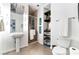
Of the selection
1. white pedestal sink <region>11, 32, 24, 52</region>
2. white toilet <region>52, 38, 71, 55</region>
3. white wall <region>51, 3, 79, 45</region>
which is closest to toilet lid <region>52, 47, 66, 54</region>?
white toilet <region>52, 38, 71, 55</region>

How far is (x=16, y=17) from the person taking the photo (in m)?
1.66

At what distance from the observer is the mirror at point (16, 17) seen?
1.62 metres

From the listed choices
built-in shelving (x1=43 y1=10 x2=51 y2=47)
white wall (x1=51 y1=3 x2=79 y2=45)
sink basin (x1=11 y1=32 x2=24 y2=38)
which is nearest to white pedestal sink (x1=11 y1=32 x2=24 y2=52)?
sink basin (x1=11 y1=32 x2=24 y2=38)

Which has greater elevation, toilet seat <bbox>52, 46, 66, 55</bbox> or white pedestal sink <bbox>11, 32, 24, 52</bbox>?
white pedestal sink <bbox>11, 32, 24, 52</bbox>

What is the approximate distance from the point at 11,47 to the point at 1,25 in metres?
0.42

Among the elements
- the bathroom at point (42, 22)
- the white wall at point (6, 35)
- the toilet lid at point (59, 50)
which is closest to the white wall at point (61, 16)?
the bathroom at point (42, 22)

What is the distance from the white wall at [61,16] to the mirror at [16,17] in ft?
1.85

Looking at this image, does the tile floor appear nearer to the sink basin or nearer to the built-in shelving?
the built-in shelving

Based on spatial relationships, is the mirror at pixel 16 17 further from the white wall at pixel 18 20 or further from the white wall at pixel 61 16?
the white wall at pixel 61 16

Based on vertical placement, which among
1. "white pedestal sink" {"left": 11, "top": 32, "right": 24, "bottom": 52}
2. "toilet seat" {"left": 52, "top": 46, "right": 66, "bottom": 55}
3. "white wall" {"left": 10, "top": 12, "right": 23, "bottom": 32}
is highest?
"white wall" {"left": 10, "top": 12, "right": 23, "bottom": 32}

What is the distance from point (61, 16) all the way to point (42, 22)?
0.35 metres

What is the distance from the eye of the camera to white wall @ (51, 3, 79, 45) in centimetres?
160

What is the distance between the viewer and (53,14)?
164 centimetres

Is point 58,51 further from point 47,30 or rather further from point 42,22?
point 42,22
